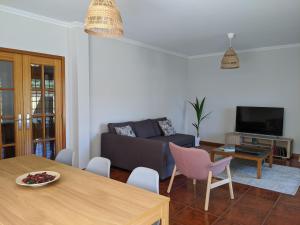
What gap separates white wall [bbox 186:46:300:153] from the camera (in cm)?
538

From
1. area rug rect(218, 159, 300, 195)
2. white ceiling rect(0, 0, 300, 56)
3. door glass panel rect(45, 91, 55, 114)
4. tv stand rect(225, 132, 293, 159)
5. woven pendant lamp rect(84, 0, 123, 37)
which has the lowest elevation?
area rug rect(218, 159, 300, 195)

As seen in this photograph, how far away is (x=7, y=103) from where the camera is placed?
3.40 meters

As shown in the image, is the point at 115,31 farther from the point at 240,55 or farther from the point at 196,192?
the point at 240,55

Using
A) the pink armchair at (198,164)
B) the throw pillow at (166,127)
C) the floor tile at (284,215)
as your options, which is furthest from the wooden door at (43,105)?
the floor tile at (284,215)

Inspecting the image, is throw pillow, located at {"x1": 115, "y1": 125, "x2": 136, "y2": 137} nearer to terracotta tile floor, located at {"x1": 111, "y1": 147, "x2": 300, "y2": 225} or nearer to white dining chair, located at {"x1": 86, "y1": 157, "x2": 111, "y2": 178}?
terracotta tile floor, located at {"x1": 111, "y1": 147, "x2": 300, "y2": 225}

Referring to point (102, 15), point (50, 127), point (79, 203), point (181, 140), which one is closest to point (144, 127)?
point (181, 140)

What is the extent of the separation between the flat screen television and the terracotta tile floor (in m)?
2.33

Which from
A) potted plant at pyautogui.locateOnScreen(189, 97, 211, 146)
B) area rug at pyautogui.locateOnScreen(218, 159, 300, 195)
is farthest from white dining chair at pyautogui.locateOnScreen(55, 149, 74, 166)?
potted plant at pyautogui.locateOnScreen(189, 97, 211, 146)

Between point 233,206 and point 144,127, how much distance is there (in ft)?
8.50

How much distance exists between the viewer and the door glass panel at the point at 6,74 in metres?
3.32

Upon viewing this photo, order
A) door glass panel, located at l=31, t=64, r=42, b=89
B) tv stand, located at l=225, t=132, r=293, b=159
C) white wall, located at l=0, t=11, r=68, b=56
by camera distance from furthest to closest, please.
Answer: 1. tv stand, located at l=225, t=132, r=293, b=159
2. door glass panel, located at l=31, t=64, r=42, b=89
3. white wall, located at l=0, t=11, r=68, b=56

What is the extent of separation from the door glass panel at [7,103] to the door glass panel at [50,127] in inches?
22.6

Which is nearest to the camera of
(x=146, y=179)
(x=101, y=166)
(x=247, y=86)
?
(x=146, y=179)

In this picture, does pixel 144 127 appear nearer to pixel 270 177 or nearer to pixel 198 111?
pixel 198 111
